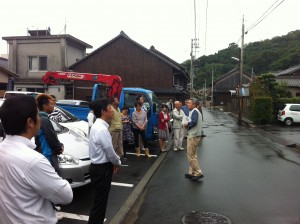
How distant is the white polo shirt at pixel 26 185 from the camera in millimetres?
1862

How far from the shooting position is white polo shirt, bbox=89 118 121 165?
3893 mm

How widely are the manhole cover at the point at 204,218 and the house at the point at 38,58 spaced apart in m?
23.1

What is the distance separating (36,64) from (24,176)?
2721cm

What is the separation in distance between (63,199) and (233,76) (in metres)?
61.5

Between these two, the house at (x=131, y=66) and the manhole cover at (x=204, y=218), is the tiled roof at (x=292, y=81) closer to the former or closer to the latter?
the house at (x=131, y=66)

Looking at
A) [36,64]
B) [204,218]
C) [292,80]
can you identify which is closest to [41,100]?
[204,218]

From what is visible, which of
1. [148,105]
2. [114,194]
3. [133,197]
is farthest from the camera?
[148,105]

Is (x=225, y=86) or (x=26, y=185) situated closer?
(x=26, y=185)

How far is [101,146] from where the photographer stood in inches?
155

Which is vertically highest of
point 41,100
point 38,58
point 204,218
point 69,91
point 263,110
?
point 38,58

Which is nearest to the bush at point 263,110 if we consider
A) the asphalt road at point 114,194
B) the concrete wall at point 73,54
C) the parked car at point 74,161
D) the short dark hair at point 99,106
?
the asphalt road at point 114,194

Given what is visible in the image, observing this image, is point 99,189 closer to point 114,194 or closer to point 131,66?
point 114,194

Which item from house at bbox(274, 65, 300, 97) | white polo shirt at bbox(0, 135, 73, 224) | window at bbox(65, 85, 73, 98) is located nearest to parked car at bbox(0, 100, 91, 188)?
white polo shirt at bbox(0, 135, 73, 224)

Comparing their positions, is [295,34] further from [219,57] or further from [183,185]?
[183,185]
